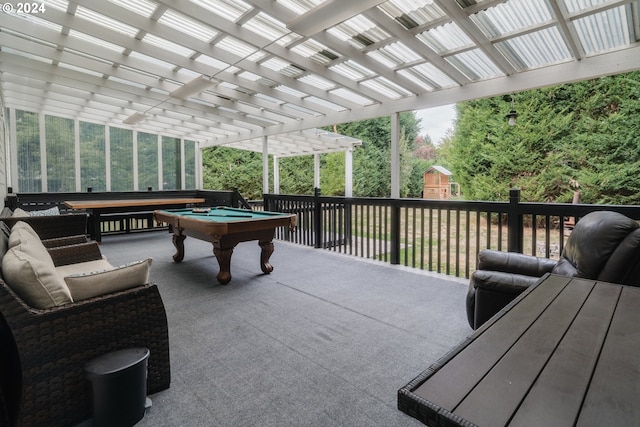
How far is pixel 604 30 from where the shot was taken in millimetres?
3346

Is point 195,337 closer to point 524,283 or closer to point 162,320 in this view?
point 162,320

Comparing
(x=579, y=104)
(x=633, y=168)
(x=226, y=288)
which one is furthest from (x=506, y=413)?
(x=579, y=104)

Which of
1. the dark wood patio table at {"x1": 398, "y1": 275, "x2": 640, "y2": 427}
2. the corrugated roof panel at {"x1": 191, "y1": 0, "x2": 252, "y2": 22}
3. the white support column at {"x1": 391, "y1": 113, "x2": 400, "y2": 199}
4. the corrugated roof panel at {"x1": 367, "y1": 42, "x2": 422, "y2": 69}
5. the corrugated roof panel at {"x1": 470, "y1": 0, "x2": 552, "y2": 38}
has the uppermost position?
the corrugated roof panel at {"x1": 191, "y1": 0, "x2": 252, "y2": 22}

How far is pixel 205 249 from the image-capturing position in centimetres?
657

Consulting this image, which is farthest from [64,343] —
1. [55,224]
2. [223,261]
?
[55,224]

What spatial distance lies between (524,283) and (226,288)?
323cm

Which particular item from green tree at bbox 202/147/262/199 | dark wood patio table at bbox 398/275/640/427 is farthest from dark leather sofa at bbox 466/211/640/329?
green tree at bbox 202/147/262/199

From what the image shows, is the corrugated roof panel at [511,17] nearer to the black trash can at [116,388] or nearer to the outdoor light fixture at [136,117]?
the black trash can at [116,388]

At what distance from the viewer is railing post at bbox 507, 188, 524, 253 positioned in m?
3.93

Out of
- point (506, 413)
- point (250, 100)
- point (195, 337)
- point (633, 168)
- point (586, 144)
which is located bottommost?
point (195, 337)

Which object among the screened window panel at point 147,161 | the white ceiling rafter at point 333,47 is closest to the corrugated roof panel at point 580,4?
the white ceiling rafter at point 333,47

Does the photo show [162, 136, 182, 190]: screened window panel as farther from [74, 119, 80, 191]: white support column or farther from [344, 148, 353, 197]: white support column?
[344, 148, 353, 197]: white support column

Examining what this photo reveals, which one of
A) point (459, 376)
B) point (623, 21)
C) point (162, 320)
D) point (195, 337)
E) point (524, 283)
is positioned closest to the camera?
point (459, 376)

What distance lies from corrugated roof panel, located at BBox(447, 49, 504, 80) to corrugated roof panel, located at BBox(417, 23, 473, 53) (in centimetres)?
18
